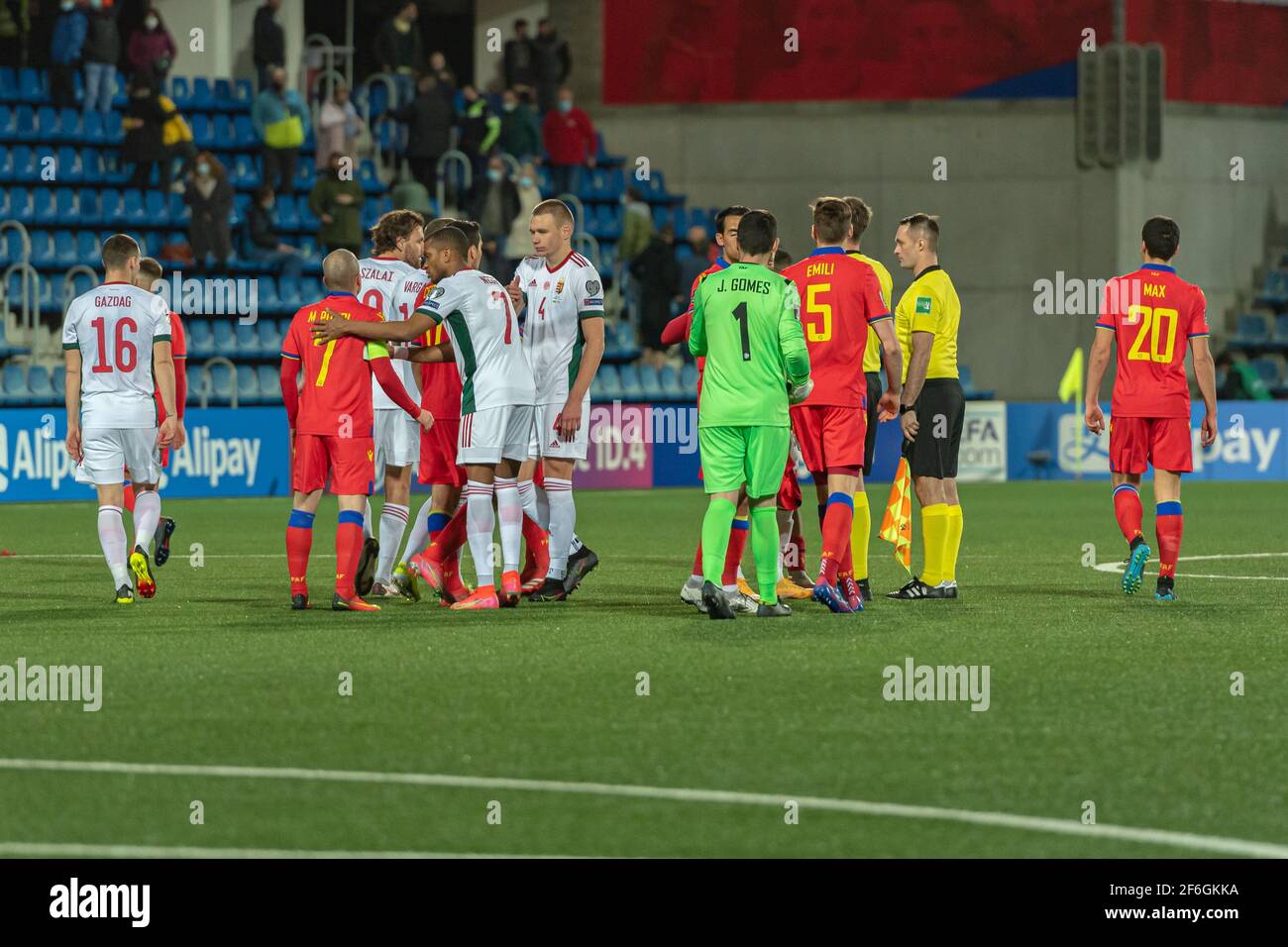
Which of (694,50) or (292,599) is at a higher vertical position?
(694,50)

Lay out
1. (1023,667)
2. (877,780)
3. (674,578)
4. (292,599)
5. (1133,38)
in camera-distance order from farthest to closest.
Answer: (1133,38), (674,578), (292,599), (1023,667), (877,780)

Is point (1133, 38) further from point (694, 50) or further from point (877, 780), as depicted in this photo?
point (877, 780)

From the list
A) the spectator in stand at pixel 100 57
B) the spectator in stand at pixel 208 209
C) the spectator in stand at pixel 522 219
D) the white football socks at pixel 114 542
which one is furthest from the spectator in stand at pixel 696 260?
the white football socks at pixel 114 542

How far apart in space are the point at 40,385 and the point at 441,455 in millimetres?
13758

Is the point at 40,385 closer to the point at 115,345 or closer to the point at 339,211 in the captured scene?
the point at 339,211

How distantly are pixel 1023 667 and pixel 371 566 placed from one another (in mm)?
4625

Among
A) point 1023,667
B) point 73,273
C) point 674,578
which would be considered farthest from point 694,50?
point 1023,667

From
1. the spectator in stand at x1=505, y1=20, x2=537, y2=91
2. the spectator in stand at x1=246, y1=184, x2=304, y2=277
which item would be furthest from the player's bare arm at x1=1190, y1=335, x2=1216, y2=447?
the spectator in stand at x1=505, y1=20, x2=537, y2=91

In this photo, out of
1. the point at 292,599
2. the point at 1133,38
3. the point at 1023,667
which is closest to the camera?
the point at 1023,667

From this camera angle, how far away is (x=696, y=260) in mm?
30375

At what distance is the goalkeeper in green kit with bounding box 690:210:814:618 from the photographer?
10922 millimetres

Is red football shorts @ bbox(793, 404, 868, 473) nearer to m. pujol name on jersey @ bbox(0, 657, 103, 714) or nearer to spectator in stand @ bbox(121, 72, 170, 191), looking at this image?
m. pujol name on jersey @ bbox(0, 657, 103, 714)

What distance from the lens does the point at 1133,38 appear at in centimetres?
3422

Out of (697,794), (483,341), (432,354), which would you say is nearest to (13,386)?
(432,354)
